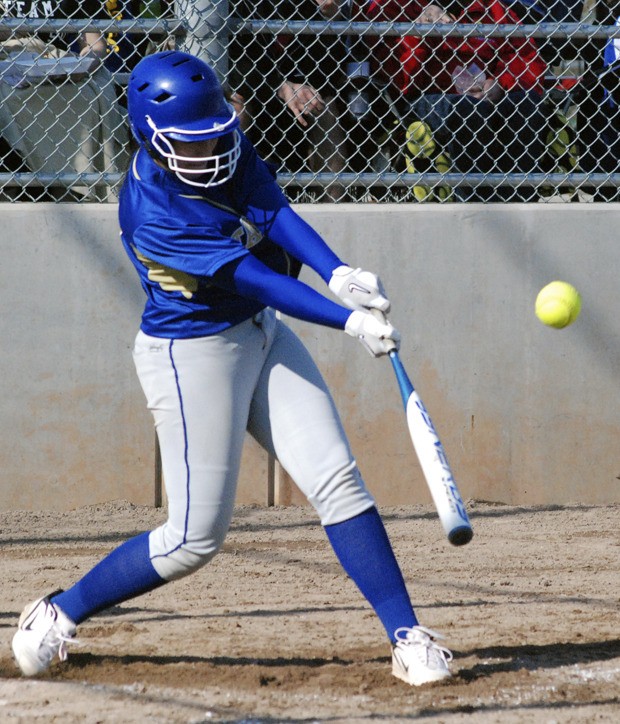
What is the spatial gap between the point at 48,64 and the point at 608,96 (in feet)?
9.73

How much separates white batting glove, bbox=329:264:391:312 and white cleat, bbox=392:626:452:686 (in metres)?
0.91

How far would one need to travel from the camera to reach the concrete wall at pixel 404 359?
5.62 metres

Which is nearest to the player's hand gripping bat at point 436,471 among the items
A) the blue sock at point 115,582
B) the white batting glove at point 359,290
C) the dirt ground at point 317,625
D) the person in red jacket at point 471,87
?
the white batting glove at point 359,290

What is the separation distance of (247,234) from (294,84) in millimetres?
2814

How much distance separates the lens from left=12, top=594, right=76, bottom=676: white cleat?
3299 mm

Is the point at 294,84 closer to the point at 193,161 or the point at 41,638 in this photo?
the point at 193,161

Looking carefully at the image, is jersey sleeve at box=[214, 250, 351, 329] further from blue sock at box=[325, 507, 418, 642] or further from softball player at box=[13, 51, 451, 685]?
blue sock at box=[325, 507, 418, 642]

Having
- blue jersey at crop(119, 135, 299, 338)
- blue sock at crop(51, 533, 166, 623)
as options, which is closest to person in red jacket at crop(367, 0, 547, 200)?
blue jersey at crop(119, 135, 299, 338)

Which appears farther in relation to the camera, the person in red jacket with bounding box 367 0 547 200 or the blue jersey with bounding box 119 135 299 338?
the person in red jacket with bounding box 367 0 547 200

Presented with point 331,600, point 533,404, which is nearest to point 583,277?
point 533,404

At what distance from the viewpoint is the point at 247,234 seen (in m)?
3.26

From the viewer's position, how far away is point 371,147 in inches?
240

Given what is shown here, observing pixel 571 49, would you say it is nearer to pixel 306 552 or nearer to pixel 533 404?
pixel 533 404

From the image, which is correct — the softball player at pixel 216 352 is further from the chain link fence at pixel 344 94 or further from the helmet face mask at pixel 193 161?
the chain link fence at pixel 344 94
